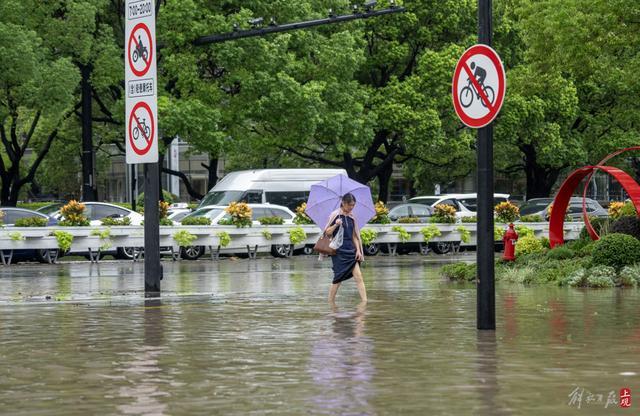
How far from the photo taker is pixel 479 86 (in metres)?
14.0

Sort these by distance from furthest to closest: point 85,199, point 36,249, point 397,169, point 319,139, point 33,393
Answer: point 397,169
point 319,139
point 85,199
point 36,249
point 33,393

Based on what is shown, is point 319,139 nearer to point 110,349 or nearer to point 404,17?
point 404,17

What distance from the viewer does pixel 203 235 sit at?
40.7 metres

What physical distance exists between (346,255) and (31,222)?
19476 millimetres

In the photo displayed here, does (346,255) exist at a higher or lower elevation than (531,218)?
lower

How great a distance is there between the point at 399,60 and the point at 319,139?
5.63 meters

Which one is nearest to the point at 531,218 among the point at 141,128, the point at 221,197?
the point at 221,197

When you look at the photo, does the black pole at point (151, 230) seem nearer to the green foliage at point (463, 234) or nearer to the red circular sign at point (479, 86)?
the red circular sign at point (479, 86)

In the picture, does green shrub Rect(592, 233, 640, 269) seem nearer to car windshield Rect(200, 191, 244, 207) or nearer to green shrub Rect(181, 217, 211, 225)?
green shrub Rect(181, 217, 211, 225)

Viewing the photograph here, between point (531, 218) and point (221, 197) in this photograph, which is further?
point (221, 197)

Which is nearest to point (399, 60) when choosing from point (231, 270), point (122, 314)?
point (231, 270)

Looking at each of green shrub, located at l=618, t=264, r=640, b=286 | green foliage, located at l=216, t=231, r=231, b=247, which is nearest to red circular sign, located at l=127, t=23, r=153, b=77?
green shrub, located at l=618, t=264, r=640, b=286

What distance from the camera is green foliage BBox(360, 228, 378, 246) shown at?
141 ft

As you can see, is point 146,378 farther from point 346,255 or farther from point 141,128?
point 141,128
